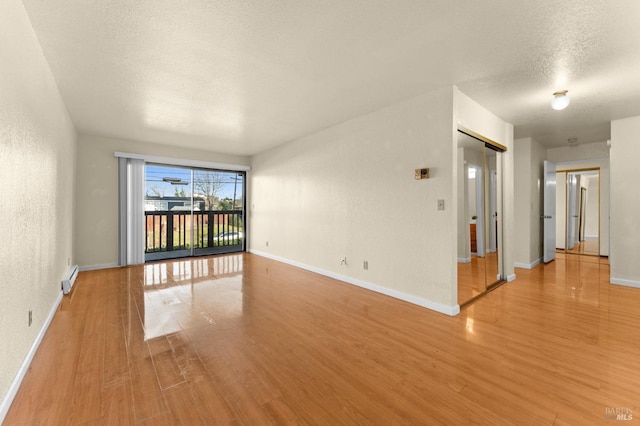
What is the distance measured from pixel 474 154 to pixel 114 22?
408 cm

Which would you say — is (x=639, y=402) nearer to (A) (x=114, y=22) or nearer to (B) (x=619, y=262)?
(B) (x=619, y=262)

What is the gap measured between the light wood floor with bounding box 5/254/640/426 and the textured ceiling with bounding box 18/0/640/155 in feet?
8.42

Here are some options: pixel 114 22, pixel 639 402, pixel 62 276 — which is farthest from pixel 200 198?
pixel 639 402

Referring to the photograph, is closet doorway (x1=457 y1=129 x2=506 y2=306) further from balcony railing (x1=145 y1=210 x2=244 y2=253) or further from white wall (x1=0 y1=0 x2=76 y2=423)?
balcony railing (x1=145 y1=210 x2=244 y2=253)

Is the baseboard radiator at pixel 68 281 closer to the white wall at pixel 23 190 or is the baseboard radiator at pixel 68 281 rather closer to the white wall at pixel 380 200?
the white wall at pixel 23 190

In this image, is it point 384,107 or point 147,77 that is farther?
point 384,107

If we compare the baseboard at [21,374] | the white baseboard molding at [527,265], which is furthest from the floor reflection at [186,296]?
the white baseboard molding at [527,265]

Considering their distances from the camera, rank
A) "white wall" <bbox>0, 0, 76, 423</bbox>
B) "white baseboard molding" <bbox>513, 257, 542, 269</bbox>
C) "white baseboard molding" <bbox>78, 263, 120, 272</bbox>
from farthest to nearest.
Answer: "white baseboard molding" <bbox>513, 257, 542, 269</bbox> → "white baseboard molding" <bbox>78, 263, 120, 272</bbox> → "white wall" <bbox>0, 0, 76, 423</bbox>

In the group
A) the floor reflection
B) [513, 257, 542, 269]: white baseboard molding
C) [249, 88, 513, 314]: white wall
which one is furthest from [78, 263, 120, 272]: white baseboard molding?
[513, 257, 542, 269]: white baseboard molding

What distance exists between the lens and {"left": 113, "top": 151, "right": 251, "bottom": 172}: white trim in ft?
17.8

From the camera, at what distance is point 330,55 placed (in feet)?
7.95

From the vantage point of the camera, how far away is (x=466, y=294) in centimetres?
349

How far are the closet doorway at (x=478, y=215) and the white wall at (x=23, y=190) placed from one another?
390 centimetres

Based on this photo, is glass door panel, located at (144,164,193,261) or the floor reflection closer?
the floor reflection
